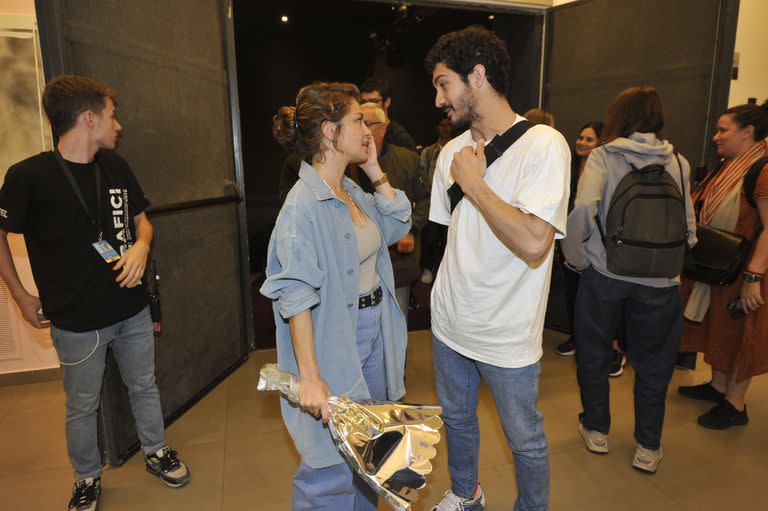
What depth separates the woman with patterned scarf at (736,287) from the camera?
2520 mm

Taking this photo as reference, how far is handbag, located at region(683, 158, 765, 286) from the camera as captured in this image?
247 cm

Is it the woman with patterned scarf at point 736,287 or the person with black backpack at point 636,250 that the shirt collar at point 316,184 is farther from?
the woman with patterned scarf at point 736,287

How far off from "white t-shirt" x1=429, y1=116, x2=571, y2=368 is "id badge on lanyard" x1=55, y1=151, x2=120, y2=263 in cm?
137

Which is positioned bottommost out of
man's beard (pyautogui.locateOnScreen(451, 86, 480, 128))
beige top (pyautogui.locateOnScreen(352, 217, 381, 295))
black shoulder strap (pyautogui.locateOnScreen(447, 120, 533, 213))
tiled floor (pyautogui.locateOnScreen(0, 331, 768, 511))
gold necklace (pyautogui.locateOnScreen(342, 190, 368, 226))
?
tiled floor (pyautogui.locateOnScreen(0, 331, 768, 511))

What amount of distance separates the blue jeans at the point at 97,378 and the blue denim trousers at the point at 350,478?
40.6 inches

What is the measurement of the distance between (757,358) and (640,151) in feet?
4.71

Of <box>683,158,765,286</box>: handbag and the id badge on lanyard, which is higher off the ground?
the id badge on lanyard

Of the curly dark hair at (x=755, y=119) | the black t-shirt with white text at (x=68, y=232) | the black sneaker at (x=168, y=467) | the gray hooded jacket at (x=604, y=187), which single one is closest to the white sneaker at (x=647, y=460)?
the gray hooded jacket at (x=604, y=187)

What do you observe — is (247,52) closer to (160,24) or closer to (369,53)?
(369,53)

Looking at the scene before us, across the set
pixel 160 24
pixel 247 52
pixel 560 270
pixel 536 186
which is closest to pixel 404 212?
pixel 536 186

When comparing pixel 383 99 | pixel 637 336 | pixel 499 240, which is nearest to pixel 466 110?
pixel 499 240

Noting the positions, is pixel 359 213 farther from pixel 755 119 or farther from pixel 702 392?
pixel 702 392

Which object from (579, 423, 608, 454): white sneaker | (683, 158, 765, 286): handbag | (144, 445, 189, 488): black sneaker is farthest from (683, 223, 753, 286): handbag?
(144, 445, 189, 488): black sneaker

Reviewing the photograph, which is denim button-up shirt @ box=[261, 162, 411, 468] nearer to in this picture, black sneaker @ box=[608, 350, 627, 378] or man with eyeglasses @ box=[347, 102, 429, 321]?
man with eyeglasses @ box=[347, 102, 429, 321]
